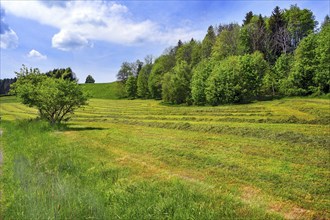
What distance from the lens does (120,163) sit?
15.4 m

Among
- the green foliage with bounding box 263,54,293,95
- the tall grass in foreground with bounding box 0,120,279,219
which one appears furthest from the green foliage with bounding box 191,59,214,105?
the tall grass in foreground with bounding box 0,120,279,219

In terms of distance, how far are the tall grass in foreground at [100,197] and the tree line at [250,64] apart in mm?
47560

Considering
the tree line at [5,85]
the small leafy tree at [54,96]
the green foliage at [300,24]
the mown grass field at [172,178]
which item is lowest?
the mown grass field at [172,178]

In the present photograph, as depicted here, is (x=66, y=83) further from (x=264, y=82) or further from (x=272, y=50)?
(x=272, y=50)

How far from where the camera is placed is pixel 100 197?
9883 mm

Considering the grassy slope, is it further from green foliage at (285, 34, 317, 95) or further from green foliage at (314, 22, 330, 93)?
green foliage at (314, 22, 330, 93)

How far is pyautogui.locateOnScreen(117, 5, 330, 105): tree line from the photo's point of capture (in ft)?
186

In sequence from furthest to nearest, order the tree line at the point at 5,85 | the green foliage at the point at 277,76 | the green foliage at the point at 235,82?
the tree line at the point at 5,85, the green foliage at the point at 277,76, the green foliage at the point at 235,82

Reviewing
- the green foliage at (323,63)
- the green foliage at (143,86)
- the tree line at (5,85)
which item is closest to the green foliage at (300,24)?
the green foliage at (323,63)

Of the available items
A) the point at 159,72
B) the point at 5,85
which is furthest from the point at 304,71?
the point at 5,85

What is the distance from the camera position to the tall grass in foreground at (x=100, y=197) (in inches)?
342

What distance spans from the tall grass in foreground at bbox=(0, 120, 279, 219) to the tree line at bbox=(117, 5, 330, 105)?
4756cm

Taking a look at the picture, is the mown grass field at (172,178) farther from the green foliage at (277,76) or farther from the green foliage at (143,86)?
the green foliage at (143,86)

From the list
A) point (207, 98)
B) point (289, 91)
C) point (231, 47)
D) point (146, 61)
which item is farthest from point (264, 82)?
point (146, 61)
